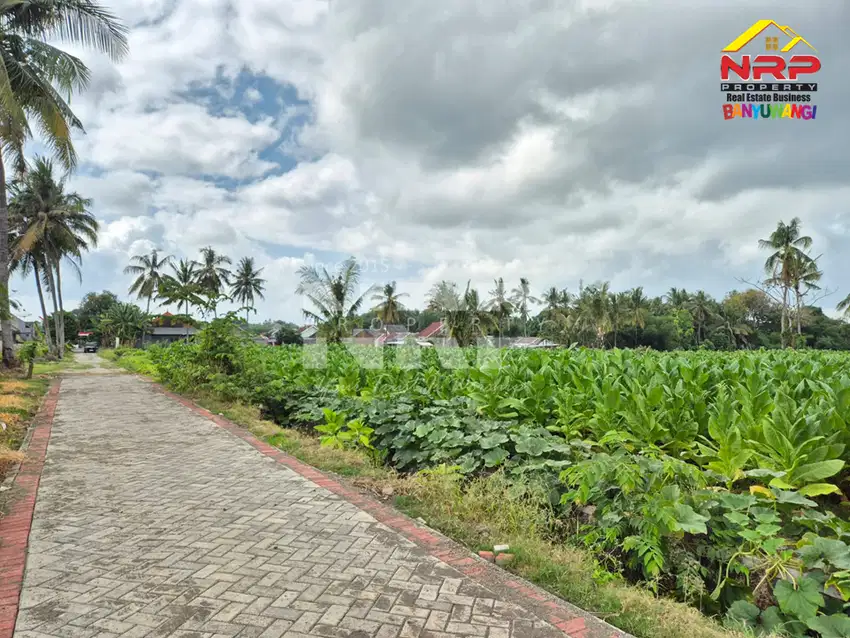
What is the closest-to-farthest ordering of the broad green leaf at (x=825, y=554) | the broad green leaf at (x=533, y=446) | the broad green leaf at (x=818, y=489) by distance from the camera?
1. the broad green leaf at (x=825, y=554)
2. the broad green leaf at (x=818, y=489)
3. the broad green leaf at (x=533, y=446)

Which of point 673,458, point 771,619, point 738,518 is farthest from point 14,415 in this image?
point 771,619

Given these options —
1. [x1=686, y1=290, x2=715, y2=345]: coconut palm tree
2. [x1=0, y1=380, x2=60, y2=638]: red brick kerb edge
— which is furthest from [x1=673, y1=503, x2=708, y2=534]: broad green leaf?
[x1=686, y1=290, x2=715, y2=345]: coconut palm tree

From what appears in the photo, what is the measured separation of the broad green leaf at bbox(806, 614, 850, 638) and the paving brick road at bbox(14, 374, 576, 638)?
1.37 m

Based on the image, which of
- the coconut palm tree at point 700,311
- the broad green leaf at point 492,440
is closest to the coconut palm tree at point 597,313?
the coconut palm tree at point 700,311

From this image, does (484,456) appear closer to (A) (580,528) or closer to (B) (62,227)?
(A) (580,528)

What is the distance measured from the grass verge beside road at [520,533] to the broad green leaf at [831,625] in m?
0.43

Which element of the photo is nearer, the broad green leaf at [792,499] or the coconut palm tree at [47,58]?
the broad green leaf at [792,499]

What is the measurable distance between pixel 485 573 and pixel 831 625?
5.88 feet

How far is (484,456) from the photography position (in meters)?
5.00

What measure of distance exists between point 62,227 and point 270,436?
94.3 feet

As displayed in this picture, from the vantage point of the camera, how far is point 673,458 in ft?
13.7

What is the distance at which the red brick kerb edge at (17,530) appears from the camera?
2775mm

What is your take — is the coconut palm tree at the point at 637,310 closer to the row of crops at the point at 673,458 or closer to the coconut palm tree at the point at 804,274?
the coconut palm tree at the point at 804,274

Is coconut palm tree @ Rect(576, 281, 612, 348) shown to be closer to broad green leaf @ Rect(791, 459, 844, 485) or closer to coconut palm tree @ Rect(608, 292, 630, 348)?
coconut palm tree @ Rect(608, 292, 630, 348)
